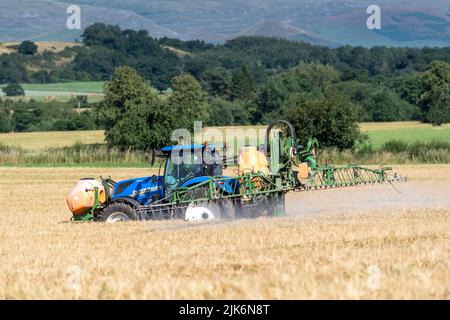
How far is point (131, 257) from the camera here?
1322cm

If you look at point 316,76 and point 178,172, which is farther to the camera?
point 316,76

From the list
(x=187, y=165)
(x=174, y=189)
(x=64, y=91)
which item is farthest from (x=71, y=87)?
(x=174, y=189)

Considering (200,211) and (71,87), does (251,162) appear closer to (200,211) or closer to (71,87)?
(200,211)

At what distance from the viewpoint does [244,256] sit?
1268cm

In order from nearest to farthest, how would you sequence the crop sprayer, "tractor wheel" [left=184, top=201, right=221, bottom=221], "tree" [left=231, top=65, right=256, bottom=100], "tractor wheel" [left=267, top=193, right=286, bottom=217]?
"tractor wheel" [left=184, top=201, right=221, bottom=221]
the crop sprayer
"tractor wheel" [left=267, top=193, right=286, bottom=217]
"tree" [left=231, top=65, right=256, bottom=100]

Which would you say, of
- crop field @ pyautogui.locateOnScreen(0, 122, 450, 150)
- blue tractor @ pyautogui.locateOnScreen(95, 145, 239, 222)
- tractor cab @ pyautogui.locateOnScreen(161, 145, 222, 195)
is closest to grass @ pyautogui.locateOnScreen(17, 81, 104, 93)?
crop field @ pyautogui.locateOnScreen(0, 122, 450, 150)

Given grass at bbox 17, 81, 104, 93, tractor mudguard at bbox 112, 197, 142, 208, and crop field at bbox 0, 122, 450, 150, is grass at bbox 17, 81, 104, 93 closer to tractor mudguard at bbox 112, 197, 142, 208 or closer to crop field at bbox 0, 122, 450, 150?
crop field at bbox 0, 122, 450, 150

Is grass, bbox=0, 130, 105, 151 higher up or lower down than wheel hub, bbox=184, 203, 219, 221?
lower down

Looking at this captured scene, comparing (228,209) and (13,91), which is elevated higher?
(228,209)

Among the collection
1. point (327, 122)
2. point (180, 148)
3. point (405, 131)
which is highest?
point (180, 148)

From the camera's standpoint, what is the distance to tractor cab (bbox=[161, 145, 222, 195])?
61.4 ft

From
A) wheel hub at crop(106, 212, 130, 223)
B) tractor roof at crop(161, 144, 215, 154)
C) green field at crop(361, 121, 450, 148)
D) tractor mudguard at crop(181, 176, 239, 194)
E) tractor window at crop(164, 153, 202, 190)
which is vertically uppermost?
tractor roof at crop(161, 144, 215, 154)

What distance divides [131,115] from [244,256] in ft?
133

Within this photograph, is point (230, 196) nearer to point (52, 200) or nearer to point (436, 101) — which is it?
point (52, 200)
